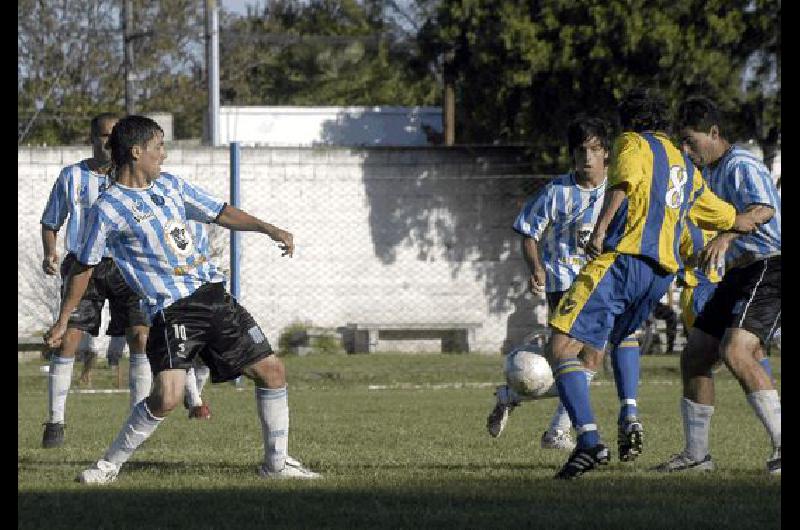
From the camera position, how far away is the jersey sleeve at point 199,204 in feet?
27.3

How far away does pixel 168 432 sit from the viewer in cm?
1130

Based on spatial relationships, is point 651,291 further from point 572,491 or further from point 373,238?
point 373,238

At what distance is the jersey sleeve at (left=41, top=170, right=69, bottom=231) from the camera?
11174 mm

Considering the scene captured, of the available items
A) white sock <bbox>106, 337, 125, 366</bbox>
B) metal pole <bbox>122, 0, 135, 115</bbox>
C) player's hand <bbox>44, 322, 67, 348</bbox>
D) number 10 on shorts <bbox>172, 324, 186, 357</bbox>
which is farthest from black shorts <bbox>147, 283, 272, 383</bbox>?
metal pole <bbox>122, 0, 135, 115</bbox>

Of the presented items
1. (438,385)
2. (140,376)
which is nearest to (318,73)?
(438,385)

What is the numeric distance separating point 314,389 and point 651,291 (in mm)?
9774

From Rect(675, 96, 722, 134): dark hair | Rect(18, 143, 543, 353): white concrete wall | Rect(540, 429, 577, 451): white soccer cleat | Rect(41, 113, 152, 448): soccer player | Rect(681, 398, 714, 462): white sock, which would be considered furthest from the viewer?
Rect(18, 143, 543, 353): white concrete wall

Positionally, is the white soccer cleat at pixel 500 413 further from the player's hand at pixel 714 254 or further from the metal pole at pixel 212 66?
the metal pole at pixel 212 66

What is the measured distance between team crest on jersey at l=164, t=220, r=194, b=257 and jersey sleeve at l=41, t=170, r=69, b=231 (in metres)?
3.25

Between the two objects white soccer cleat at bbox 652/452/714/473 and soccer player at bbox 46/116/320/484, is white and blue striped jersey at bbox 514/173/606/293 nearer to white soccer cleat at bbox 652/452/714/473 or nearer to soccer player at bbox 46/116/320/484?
white soccer cleat at bbox 652/452/714/473

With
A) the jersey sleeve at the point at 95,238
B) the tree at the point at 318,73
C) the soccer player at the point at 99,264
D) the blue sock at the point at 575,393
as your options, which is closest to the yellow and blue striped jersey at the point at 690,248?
the blue sock at the point at 575,393

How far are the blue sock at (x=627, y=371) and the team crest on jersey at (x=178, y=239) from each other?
2529mm

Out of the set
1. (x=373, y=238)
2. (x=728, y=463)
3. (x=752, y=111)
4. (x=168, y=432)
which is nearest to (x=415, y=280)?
(x=373, y=238)

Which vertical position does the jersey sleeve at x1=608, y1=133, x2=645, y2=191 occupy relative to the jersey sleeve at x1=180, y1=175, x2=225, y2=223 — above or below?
above
